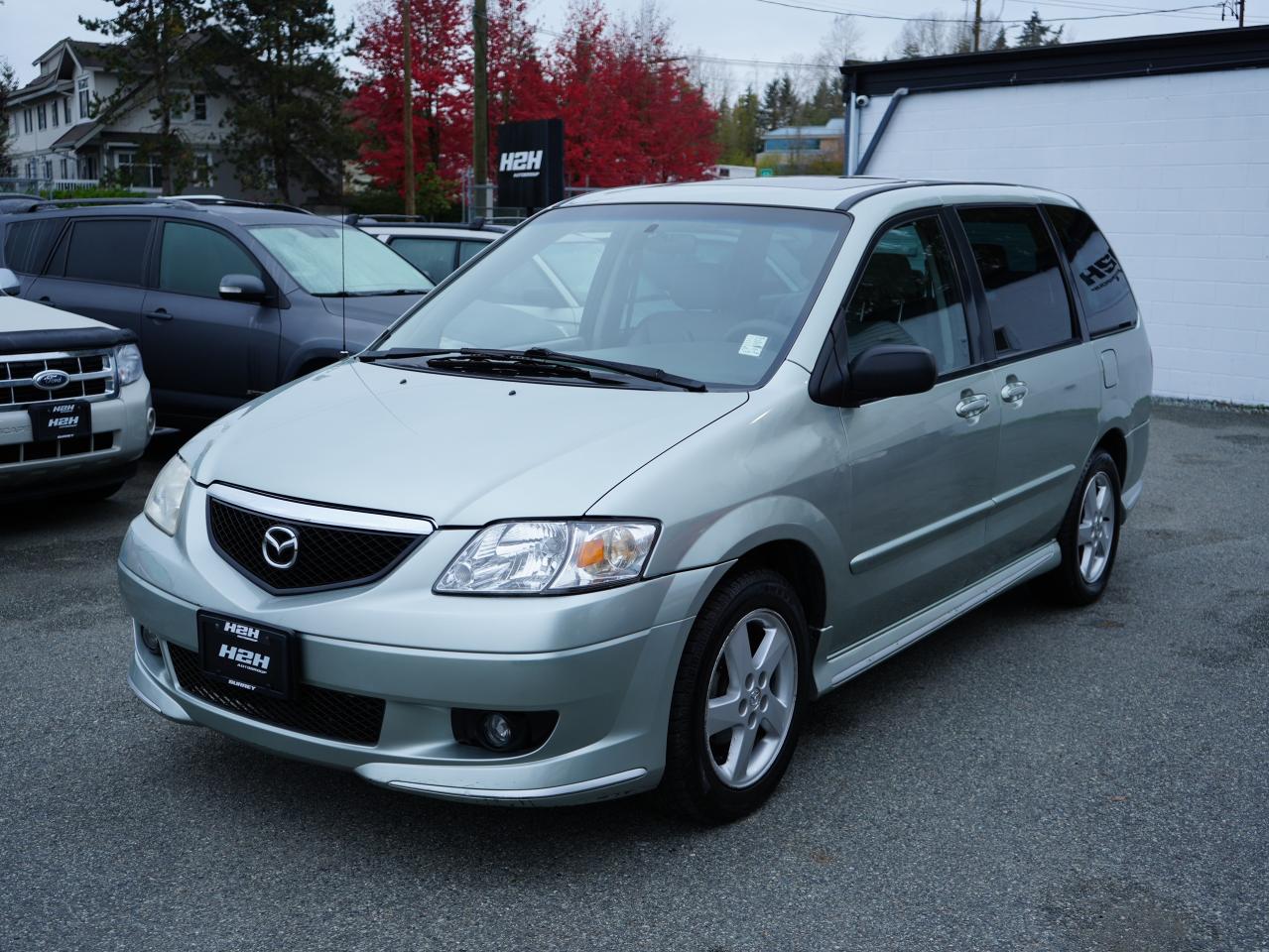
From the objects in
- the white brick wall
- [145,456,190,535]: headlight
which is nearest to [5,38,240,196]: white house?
the white brick wall

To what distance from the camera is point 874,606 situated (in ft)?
13.3

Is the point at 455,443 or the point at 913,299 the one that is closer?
the point at 455,443

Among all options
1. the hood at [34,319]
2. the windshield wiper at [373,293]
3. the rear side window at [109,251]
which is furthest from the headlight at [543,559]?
the rear side window at [109,251]

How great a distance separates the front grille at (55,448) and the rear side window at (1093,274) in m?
4.85

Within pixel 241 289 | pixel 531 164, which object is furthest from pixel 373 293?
pixel 531 164

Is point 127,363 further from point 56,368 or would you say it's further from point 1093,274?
point 1093,274

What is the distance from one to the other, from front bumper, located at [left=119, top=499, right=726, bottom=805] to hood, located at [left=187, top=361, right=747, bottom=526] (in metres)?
0.18

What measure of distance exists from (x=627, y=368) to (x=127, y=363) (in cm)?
421

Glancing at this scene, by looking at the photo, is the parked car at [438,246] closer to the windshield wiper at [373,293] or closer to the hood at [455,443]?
the windshield wiper at [373,293]

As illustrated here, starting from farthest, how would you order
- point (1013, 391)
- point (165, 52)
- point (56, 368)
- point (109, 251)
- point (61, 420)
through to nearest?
point (165, 52)
point (109, 251)
point (56, 368)
point (61, 420)
point (1013, 391)

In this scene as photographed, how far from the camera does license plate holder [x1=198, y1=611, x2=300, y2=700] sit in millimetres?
3123

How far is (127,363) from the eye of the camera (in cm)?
707

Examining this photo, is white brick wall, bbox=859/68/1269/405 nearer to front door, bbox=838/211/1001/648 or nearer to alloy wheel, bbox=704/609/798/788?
front door, bbox=838/211/1001/648

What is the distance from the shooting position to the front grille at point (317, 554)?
3.10 meters
